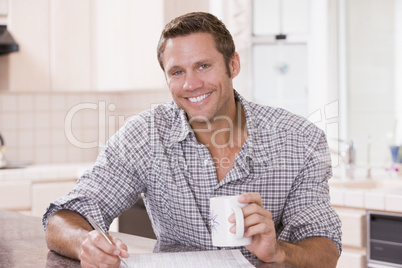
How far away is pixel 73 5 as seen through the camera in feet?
13.3

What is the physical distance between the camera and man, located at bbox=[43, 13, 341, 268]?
5.04ft

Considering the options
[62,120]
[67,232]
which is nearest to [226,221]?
[67,232]

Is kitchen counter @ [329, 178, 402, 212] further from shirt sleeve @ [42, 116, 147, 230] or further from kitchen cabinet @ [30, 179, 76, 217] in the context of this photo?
kitchen cabinet @ [30, 179, 76, 217]

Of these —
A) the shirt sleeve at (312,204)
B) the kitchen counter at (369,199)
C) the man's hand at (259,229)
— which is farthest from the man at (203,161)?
the kitchen counter at (369,199)

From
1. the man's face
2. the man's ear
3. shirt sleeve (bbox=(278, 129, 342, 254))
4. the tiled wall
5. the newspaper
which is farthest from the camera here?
the tiled wall

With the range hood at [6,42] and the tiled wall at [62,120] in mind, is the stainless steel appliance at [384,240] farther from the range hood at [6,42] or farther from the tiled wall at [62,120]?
the range hood at [6,42]

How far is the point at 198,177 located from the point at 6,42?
2.65 metres

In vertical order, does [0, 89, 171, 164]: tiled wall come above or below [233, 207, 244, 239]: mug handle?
above

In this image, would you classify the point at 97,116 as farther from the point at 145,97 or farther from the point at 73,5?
the point at 73,5

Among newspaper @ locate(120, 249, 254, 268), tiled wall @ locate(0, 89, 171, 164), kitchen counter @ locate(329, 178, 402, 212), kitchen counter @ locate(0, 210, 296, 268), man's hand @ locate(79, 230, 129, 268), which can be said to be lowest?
kitchen counter @ locate(329, 178, 402, 212)

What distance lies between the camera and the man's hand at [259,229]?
1.18m

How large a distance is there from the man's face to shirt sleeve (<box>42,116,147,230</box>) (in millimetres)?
174

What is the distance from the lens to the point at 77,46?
4070mm

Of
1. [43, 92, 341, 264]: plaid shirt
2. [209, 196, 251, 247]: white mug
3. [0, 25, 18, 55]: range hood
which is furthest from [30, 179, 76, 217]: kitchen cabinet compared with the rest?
[209, 196, 251, 247]: white mug
